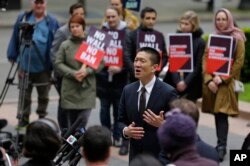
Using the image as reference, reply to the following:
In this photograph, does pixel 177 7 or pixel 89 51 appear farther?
pixel 177 7

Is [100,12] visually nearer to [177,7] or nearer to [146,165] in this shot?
[177,7]

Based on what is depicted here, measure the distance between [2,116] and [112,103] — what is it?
7.53ft

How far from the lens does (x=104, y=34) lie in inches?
449

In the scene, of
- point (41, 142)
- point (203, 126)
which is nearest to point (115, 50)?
point (203, 126)

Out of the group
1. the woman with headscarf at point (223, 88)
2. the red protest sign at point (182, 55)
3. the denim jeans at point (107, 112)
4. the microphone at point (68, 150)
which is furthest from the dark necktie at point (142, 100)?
the denim jeans at point (107, 112)

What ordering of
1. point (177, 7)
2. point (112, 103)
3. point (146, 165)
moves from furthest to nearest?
1. point (177, 7)
2. point (112, 103)
3. point (146, 165)

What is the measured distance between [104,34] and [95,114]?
8.28 feet

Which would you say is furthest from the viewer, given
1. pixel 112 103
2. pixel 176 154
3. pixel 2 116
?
pixel 2 116

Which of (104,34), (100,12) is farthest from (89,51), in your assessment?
(100,12)

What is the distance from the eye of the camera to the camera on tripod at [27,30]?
1064 cm

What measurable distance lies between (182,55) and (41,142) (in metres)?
6.04

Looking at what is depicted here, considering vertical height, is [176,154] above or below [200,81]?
above

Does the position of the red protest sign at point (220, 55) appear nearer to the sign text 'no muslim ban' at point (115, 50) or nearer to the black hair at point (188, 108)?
the sign text 'no muslim ban' at point (115, 50)

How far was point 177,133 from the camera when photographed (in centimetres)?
538
